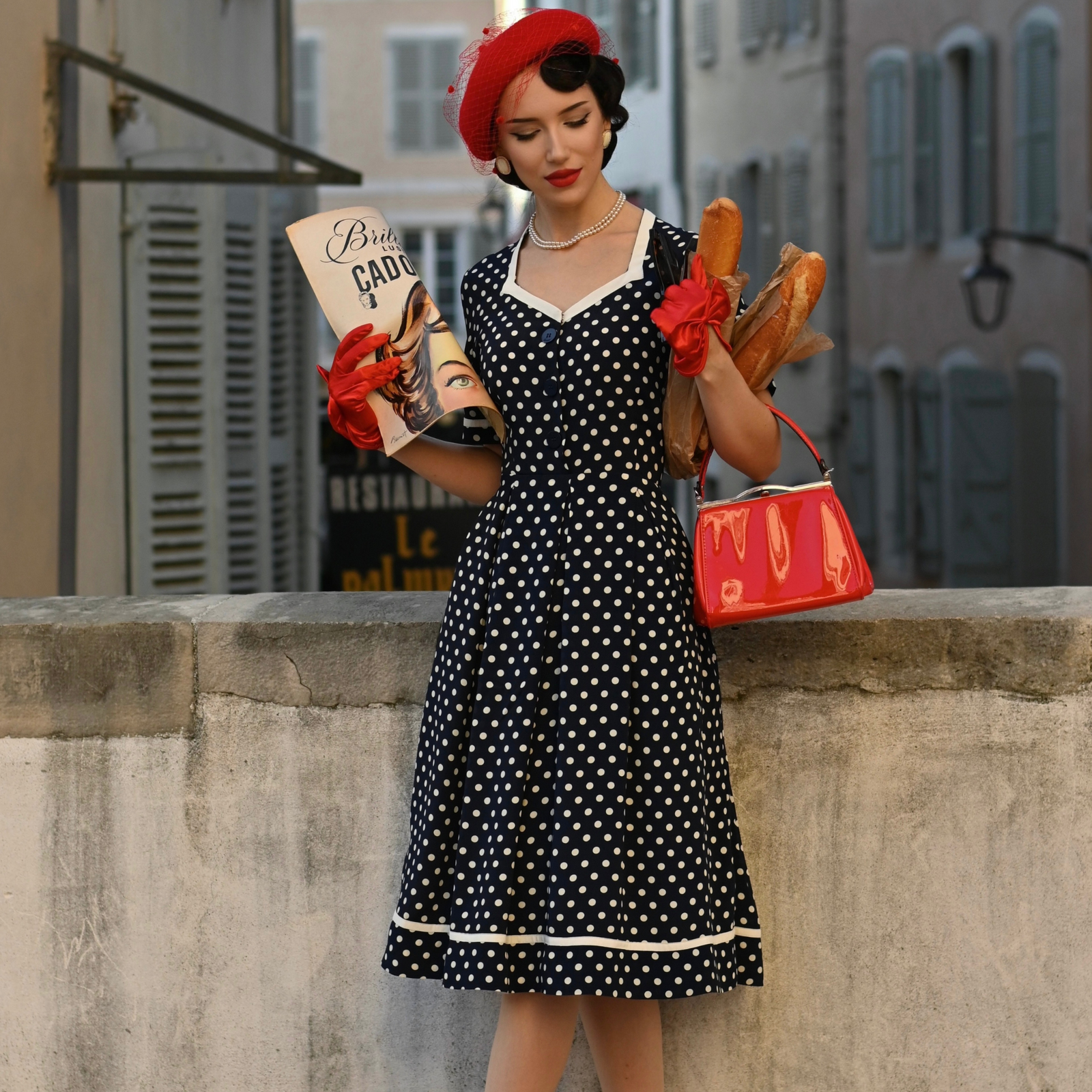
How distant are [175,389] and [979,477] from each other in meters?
9.60

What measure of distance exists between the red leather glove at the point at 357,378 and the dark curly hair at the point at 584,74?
33 cm

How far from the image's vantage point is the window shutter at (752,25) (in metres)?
18.5

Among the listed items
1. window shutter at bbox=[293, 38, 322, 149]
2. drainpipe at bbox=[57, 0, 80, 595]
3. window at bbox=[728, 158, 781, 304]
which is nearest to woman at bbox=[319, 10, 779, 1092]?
drainpipe at bbox=[57, 0, 80, 595]

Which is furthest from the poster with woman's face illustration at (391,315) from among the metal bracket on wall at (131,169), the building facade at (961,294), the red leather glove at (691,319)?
the building facade at (961,294)

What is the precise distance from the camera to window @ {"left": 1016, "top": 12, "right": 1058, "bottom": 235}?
45.2 ft

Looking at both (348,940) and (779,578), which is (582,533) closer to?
(779,578)

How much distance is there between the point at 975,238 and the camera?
15.1 m

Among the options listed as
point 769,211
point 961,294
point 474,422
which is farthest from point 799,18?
point 474,422

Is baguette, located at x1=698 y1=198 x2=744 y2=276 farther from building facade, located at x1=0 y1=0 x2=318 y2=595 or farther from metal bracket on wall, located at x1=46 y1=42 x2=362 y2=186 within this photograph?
metal bracket on wall, located at x1=46 y1=42 x2=362 y2=186

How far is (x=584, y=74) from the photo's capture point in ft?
8.34

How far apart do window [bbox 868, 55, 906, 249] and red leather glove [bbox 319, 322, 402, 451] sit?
14.6 meters

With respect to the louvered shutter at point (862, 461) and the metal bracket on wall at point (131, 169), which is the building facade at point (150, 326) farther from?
the louvered shutter at point (862, 461)

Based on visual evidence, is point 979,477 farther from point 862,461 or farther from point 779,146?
point 779,146

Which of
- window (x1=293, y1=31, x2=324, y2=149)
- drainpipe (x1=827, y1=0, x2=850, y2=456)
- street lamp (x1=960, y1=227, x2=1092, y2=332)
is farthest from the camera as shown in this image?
window (x1=293, y1=31, x2=324, y2=149)
